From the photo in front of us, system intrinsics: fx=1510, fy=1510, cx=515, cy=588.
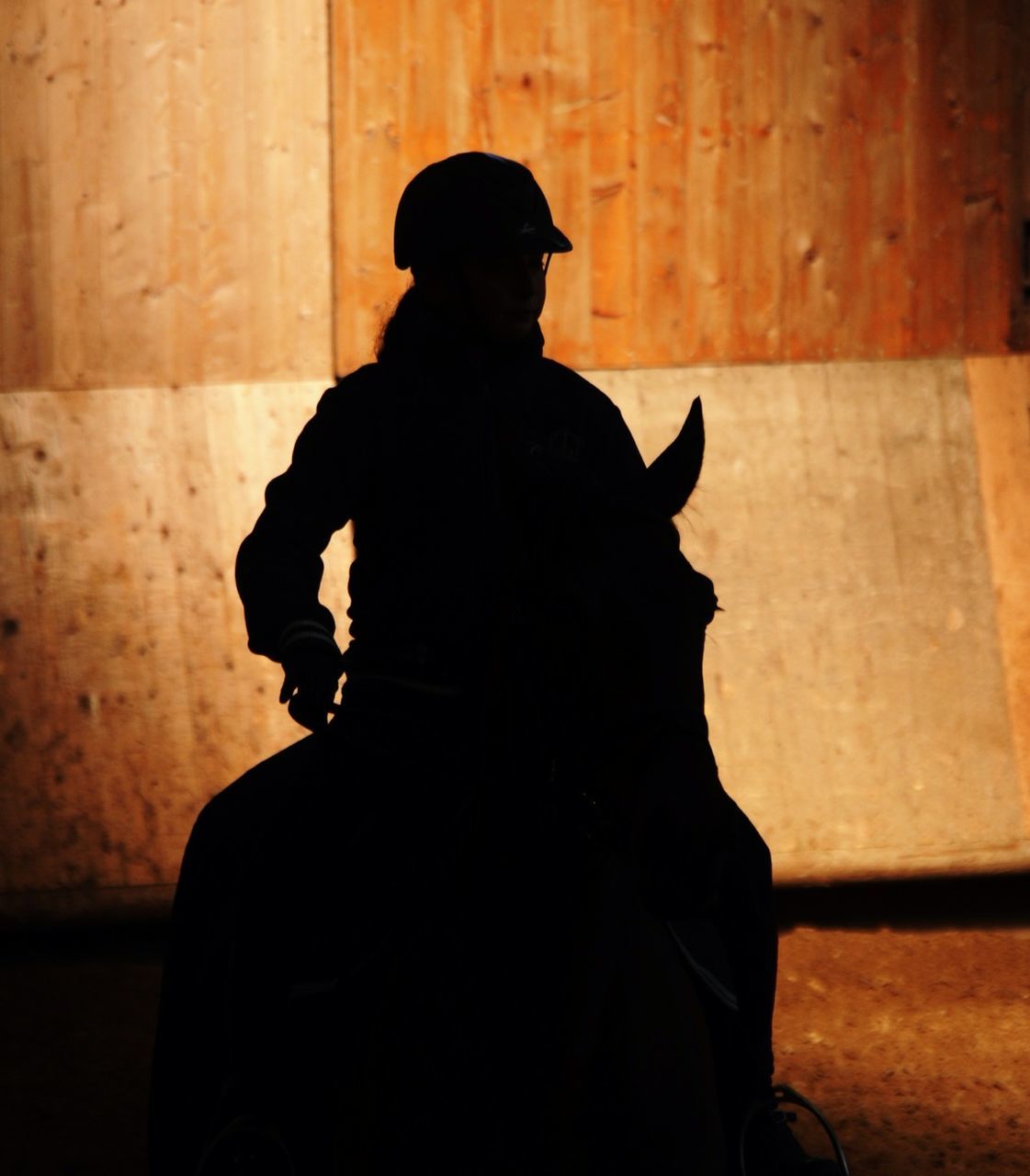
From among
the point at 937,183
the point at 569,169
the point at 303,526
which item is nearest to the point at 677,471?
the point at 303,526

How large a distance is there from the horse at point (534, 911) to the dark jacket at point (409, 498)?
30 cm

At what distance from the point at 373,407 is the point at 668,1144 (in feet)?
5.34

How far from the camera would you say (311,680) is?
2654 mm

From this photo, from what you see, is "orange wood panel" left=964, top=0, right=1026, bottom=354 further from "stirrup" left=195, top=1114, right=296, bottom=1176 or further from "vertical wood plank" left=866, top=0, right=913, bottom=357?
"stirrup" left=195, top=1114, right=296, bottom=1176

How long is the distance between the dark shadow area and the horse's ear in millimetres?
4969

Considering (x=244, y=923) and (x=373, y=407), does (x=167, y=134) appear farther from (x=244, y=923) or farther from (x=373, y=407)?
(x=244, y=923)

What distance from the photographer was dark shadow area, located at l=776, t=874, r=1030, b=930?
23.2ft

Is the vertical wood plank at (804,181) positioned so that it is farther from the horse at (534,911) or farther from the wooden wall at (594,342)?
the horse at (534,911)

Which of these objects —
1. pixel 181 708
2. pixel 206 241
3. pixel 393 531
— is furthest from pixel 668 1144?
pixel 206 241

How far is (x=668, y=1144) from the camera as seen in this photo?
243cm

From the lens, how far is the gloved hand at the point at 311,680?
8.70 feet

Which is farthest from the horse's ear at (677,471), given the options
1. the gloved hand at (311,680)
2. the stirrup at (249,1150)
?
the stirrup at (249,1150)

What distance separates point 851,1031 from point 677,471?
4163 millimetres

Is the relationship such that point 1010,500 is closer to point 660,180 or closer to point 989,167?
point 989,167
